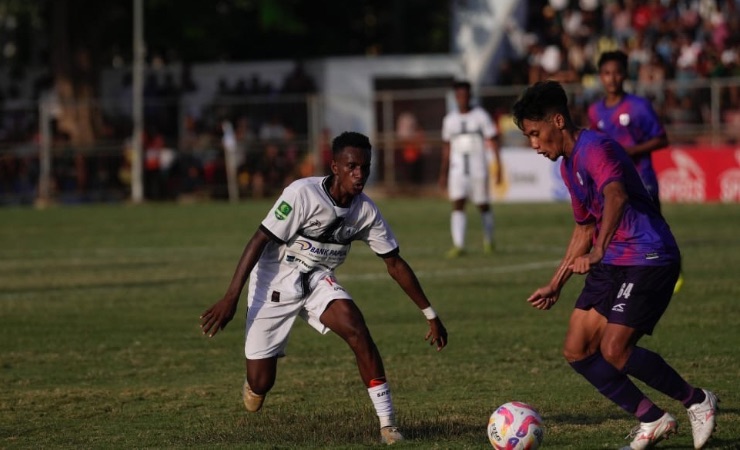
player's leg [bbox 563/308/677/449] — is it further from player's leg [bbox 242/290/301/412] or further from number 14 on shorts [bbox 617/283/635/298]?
player's leg [bbox 242/290/301/412]

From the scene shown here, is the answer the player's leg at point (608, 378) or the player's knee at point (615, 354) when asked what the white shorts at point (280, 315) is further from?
the player's knee at point (615, 354)

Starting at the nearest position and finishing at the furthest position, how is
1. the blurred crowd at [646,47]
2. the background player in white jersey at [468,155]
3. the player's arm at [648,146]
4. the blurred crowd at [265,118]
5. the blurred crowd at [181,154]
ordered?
the player's arm at [648,146], the background player in white jersey at [468,155], the blurred crowd at [646,47], the blurred crowd at [265,118], the blurred crowd at [181,154]

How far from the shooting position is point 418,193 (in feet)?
109

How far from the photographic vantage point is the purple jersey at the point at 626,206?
680 centimetres

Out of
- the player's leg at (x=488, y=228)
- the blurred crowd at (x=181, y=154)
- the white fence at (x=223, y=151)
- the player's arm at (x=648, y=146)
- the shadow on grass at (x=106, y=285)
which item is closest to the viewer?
the player's arm at (x=648, y=146)

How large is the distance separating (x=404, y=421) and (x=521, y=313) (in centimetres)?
512

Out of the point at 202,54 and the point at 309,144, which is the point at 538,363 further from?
the point at 202,54

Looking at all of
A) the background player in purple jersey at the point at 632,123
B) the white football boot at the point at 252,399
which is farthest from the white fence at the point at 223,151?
the white football boot at the point at 252,399

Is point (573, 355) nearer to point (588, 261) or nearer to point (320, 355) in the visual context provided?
point (588, 261)

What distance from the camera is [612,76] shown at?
1266 cm

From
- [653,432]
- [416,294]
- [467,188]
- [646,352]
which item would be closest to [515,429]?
[653,432]

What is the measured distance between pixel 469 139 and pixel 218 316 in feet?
39.8

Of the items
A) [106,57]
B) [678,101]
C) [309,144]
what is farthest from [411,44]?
[678,101]

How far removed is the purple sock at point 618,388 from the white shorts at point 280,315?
155 cm
